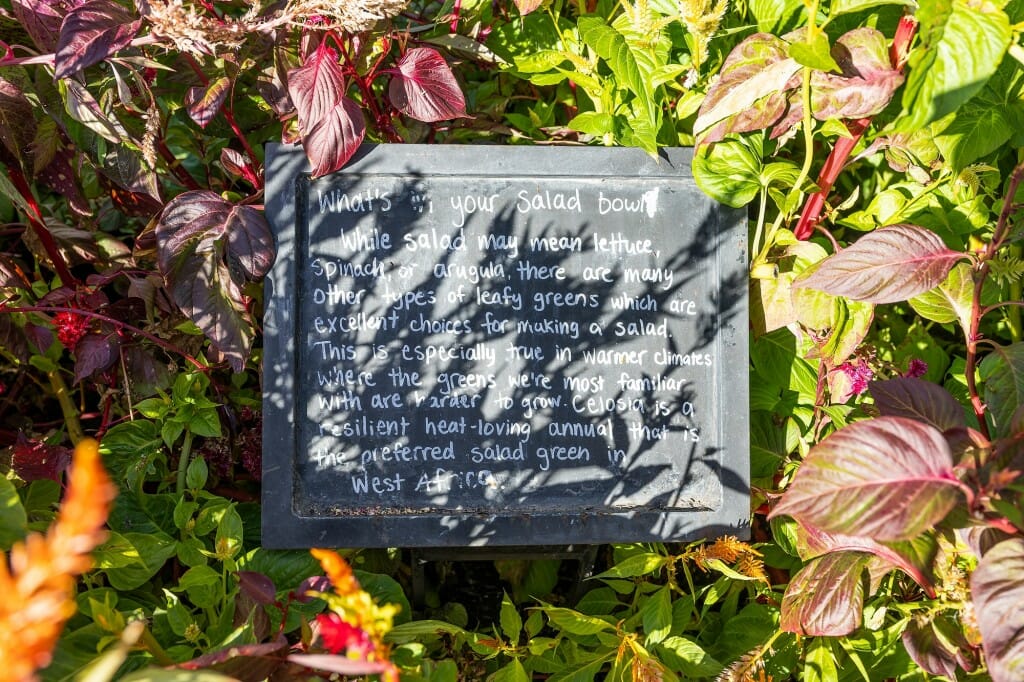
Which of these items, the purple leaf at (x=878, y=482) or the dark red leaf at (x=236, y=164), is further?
the dark red leaf at (x=236, y=164)

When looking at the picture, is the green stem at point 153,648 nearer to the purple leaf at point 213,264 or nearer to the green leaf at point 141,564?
the green leaf at point 141,564

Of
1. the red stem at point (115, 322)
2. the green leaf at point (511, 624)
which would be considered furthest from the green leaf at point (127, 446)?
the green leaf at point (511, 624)

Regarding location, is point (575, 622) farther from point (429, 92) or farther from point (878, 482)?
point (429, 92)

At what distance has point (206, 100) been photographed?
1069 mm

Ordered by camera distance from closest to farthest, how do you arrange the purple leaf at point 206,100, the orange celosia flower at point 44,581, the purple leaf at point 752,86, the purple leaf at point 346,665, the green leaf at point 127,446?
the orange celosia flower at point 44,581 < the purple leaf at point 346,665 < the purple leaf at point 752,86 < the purple leaf at point 206,100 < the green leaf at point 127,446

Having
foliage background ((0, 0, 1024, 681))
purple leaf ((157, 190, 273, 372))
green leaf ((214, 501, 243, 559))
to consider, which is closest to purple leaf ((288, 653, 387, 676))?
foliage background ((0, 0, 1024, 681))

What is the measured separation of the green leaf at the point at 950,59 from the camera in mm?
811

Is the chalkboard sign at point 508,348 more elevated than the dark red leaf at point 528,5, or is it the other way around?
the dark red leaf at point 528,5

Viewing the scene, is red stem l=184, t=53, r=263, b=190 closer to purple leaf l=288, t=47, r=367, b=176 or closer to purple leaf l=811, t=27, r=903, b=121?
purple leaf l=288, t=47, r=367, b=176

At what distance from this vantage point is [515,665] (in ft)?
3.53

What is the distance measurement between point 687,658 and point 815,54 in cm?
80

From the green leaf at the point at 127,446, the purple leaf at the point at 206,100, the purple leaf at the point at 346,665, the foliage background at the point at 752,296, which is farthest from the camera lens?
the green leaf at the point at 127,446

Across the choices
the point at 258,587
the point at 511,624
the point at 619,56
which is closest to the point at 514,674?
the point at 511,624

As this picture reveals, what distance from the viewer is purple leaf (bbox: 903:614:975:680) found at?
98cm
